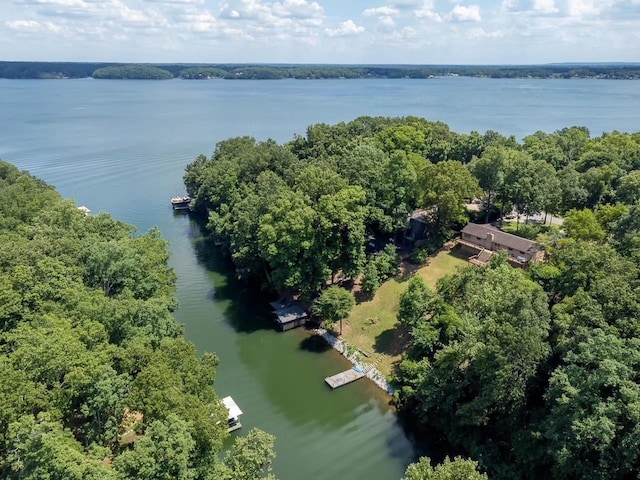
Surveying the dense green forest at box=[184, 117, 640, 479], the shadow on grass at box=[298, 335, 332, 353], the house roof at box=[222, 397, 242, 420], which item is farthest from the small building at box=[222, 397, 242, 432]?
the dense green forest at box=[184, 117, 640, 479]

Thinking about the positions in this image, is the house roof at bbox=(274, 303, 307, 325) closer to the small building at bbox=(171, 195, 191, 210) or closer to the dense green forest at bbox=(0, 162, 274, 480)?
the dense green forest at bbox=(0, 162, 274, 480)

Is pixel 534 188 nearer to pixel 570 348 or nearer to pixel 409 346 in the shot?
pixel 409 346

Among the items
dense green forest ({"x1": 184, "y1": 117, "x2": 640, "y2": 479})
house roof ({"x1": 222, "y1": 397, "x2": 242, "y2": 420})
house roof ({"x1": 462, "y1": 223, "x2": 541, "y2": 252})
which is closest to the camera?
dense green forest ({"x1": 184, "y1": 117, "x2": 640, "y2": 479})

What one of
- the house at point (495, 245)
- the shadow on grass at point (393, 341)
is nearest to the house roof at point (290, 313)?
the shadow on grass at point (393, 341)

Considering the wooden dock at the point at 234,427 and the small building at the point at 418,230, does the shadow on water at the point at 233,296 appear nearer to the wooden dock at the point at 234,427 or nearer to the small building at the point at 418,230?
the wooden dock at the point at 234,427

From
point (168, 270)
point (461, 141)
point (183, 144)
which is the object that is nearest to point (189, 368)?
point (168, 270)

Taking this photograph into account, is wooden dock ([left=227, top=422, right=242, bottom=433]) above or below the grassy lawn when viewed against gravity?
below

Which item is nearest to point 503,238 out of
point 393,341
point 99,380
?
point 393,341
